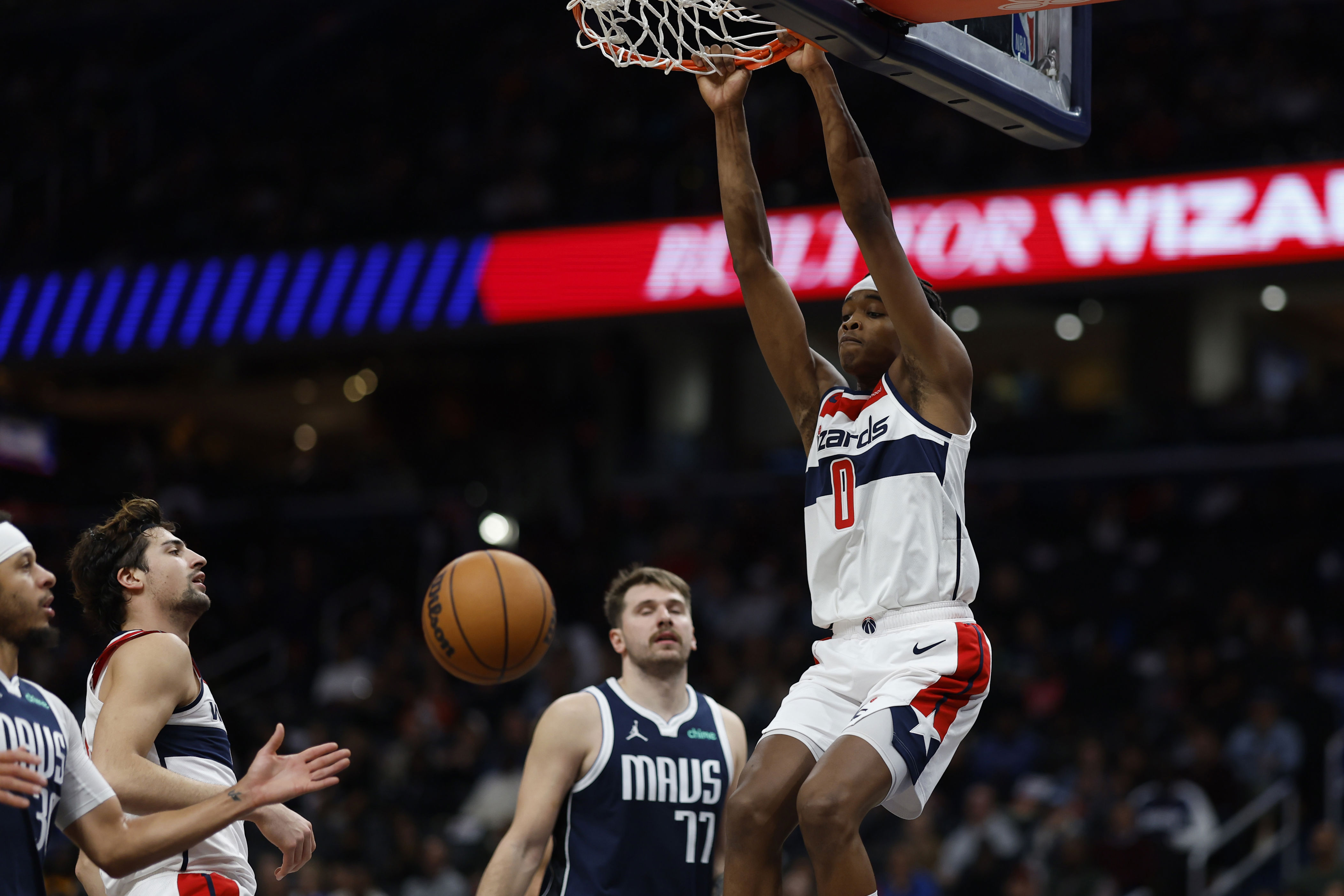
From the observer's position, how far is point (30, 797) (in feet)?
11.9

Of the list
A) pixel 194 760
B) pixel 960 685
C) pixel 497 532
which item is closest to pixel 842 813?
pixel 960 685

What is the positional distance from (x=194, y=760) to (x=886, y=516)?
2141mm

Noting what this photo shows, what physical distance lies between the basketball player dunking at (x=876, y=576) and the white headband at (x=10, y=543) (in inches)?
78.1

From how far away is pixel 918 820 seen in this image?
33.9 feet

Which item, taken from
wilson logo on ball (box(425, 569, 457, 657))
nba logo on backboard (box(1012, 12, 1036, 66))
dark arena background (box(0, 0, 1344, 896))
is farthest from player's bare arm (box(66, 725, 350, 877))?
dark arena background (box(0, 0, 1344, 896))

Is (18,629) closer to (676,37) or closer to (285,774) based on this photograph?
(285,774)

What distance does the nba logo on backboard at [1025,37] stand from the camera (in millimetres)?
4801

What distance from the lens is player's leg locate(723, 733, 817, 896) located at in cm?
438

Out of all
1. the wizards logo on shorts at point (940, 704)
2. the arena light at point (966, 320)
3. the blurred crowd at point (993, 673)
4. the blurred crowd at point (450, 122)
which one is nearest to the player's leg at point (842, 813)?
the wizards logo on shorts at point (940, 704)

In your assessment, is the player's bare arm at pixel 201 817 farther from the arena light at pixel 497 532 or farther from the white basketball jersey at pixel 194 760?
the arena light at pixel 497 532

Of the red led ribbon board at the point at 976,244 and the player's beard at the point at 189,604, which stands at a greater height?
the red led ribbon board at the point at 976,244

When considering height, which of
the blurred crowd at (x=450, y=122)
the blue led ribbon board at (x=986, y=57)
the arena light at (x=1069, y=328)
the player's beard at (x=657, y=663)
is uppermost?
the blurred crowd at (x=450, y=122)

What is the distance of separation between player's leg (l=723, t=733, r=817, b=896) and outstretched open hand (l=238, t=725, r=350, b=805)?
1183 millimetres

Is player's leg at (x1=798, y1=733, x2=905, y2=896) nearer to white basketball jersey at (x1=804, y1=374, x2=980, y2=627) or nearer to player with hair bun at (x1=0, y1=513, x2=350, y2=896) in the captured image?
white basketball jersey at (x1=804, y1=374, x2=980, y2=627)
